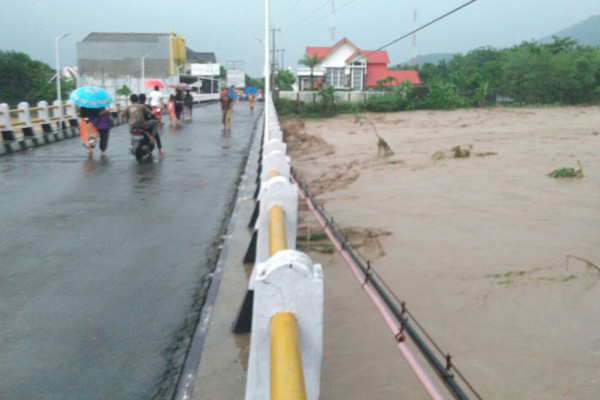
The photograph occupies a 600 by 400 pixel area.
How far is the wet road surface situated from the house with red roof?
5465cm

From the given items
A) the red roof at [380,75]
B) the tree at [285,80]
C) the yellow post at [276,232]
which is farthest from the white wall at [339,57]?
the yellow post at [276,232]

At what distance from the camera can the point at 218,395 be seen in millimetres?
3625

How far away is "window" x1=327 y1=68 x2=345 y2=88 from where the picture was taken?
222 feet

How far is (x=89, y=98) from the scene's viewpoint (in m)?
15.5

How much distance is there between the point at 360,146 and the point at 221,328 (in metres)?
17.2

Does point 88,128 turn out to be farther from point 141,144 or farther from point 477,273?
point 477,273

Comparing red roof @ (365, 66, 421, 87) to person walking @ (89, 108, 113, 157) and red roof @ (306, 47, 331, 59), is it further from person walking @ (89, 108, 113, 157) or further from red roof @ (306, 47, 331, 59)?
person walking @ (89, 108, 113, 157)

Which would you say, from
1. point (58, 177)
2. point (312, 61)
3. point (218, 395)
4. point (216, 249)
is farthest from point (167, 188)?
point (312, 61)

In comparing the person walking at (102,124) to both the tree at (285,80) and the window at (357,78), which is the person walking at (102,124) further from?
the tree at (285,80)

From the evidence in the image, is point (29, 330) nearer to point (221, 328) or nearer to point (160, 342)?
point (160, 342)

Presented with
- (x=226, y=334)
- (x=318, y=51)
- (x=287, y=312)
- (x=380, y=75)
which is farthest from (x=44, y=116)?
(x=318, y=51)

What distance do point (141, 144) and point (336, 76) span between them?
55388 millimetres

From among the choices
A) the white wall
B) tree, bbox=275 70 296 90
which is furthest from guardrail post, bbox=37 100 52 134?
tree, bbox=275 70 296 90

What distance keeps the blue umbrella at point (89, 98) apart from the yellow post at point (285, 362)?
14364 millimetres
